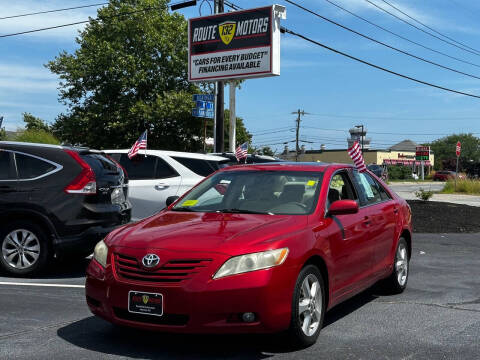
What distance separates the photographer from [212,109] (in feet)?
74.9

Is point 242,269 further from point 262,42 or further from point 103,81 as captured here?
point 103,81

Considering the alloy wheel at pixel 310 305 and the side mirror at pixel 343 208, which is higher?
the side mirror at pixel 343 208

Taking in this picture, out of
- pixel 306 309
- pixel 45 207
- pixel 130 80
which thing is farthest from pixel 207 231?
pixel 130 80

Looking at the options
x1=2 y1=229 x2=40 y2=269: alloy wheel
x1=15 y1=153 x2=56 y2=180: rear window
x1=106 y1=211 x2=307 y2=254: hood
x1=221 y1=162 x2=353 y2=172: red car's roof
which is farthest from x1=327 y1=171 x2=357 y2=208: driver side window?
x1=2 y1=229 x2=40 y2=269: alloy wheel

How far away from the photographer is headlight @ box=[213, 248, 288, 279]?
429 cm

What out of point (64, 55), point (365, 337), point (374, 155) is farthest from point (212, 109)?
point (374, 155)

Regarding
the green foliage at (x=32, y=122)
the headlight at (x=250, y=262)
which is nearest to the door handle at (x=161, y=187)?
the headlight at (x=250, y=262)

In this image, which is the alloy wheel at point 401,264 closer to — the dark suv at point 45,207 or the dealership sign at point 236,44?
the dark suv at point 45,207

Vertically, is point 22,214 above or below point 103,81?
below

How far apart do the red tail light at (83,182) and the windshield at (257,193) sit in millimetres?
2024

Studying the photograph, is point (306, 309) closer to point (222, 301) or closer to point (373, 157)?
point (222, 301)

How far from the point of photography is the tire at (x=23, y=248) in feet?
24.6

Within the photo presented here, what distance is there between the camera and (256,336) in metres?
5.02

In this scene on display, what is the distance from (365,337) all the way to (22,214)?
4554 mm
